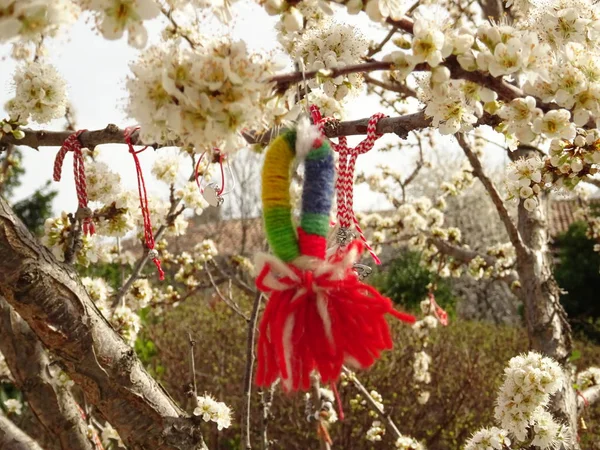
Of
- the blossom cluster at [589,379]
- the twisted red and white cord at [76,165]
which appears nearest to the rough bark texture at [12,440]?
the twisted red and white cord at [76,165]

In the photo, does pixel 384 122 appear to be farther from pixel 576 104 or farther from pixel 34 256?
pixel 34 256

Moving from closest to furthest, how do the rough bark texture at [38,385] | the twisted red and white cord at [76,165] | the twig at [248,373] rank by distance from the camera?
the twisted red and white cord at [76,165], the rough bark texture at [38,385], the twig at [248,373]

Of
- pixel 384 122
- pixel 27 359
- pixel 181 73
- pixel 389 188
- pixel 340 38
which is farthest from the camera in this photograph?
pixel 389 188

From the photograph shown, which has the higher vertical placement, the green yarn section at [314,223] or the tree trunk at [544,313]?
the tree trunk at [544,313]

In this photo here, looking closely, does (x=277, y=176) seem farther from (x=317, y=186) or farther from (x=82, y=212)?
(x=82, y=212)

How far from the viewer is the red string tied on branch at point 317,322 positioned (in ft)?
2.91

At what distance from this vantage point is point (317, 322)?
899mm

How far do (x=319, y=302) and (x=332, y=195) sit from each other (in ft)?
0.64

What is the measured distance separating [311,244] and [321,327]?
0.44ft

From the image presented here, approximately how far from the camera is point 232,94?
809mm

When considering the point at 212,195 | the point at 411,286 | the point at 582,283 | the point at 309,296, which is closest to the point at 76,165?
the point at 212,195

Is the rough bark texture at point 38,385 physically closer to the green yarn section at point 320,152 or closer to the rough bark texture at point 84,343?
the rough bark texture at point 84,343

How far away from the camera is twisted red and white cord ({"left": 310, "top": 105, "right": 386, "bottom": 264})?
1126 millimetres

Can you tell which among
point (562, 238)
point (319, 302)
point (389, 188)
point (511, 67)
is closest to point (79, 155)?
point (319, 302)
